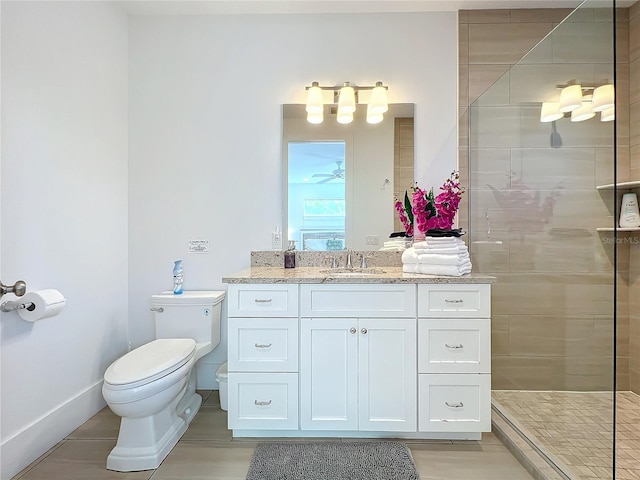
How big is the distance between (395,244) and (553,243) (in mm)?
873

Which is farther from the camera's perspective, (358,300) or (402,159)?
(402,159)

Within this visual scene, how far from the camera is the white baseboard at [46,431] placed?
5.36 ft

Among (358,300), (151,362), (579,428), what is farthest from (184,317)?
(579,428)

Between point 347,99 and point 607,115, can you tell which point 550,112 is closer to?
point 607,115

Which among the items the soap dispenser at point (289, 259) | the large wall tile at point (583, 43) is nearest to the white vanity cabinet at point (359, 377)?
the soap dispenser at point (289, 259)

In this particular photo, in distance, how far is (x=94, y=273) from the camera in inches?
87.7

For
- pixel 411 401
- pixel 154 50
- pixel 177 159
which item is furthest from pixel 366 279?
pixel 154 50

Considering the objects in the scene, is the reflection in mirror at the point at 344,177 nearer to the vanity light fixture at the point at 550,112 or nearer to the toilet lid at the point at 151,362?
the vanity light fixture at the point at 550,112

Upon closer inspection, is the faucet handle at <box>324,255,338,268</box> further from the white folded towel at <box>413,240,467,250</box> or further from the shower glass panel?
the shower glass panel

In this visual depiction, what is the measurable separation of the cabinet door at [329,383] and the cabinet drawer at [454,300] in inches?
14.3

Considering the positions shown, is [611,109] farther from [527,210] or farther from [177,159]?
[177,159]

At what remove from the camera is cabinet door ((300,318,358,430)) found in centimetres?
187

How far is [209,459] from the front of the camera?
5.90 ft

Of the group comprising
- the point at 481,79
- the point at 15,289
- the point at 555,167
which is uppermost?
the point at 481,79
